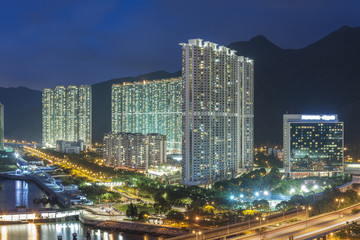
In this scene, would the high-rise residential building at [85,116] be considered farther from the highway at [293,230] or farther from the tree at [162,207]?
the highway at [293,230]

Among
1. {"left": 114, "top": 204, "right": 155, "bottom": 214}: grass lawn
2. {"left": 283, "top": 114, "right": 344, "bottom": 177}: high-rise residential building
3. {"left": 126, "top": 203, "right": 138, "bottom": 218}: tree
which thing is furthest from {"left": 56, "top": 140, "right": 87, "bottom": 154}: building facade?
{"left": 126, "top": 203, "right": 138, "bottom": 218}: tree

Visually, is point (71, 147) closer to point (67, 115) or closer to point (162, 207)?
point (67, 115)

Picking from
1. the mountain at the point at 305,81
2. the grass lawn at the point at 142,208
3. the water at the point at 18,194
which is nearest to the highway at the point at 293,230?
the grass lawn at the point at 142,208

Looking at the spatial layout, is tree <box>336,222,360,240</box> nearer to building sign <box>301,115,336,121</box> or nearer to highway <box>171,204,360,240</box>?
highway <box>171,204,360,240</box>

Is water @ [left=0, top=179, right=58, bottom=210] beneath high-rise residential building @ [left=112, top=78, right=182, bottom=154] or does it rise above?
beneath

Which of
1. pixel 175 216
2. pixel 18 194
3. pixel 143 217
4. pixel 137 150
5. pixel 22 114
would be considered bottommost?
pixel 18 194

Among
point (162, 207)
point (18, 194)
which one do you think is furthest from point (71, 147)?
point (162, 207)
